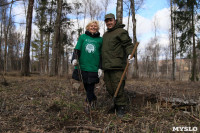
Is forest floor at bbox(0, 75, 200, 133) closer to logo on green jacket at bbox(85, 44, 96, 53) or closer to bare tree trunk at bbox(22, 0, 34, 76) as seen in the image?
logo on green jacket at bbox(85, 44, 96, 53)

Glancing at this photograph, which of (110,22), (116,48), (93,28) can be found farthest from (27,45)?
(116,48)

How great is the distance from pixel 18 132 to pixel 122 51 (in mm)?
2347

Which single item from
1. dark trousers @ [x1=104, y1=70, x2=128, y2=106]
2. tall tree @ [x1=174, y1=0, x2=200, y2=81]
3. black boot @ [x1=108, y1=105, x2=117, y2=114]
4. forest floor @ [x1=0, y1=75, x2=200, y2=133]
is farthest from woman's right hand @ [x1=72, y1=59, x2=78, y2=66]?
tall tree @ [x1=174, y1=0, x2=200, y2=81]

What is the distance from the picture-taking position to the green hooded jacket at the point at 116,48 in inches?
115

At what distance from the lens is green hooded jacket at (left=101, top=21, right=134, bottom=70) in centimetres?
291

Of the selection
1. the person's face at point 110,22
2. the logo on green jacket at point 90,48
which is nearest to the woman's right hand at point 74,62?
the logo on green jacket at point 90,48

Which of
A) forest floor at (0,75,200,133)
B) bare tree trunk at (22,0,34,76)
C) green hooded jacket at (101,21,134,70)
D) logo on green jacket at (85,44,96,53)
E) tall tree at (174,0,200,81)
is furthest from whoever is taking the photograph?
tall tree at (174,0,200,81)

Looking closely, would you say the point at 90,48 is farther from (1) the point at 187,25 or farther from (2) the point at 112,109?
(1) the point at 187,25

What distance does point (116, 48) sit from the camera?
9.80ft

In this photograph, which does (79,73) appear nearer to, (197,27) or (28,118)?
(28,118)

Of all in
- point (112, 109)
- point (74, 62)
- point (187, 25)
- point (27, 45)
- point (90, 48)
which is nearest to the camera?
point (74, 62)

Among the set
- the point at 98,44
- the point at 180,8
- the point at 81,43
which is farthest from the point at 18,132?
the point at 180,8

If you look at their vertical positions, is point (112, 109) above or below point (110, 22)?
below

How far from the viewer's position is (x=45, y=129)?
230 cm
